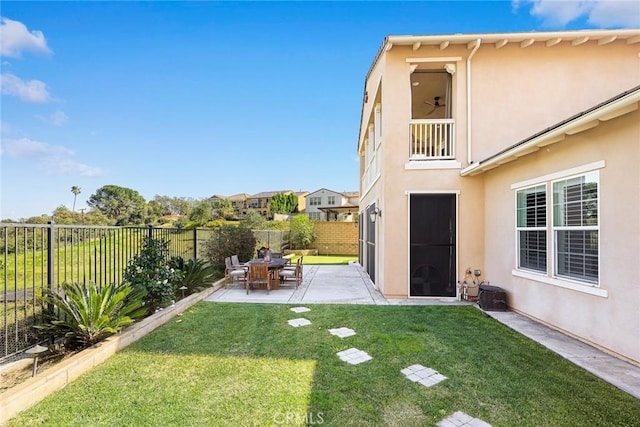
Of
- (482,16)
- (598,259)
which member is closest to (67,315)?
(598,259)

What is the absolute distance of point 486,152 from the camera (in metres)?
7.58

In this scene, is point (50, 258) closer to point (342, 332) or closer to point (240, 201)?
point (342, 332)

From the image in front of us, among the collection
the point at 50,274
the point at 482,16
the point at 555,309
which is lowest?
the point at 555,309

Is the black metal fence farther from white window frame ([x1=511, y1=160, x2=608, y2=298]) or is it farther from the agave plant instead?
white window frame ([x1=511, y1=160, x2=608, y2=298])

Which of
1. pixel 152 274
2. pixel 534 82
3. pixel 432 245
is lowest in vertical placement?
pixel 152 274

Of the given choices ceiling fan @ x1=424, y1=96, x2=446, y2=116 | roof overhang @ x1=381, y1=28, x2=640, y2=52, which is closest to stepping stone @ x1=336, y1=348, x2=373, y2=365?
roof overhang @ x1=381, y1=28, x2=640, y2=52

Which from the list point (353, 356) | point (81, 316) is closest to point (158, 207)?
point (81, 316)

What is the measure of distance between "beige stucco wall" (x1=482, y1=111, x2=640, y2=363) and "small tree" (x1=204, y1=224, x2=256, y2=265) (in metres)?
9.47

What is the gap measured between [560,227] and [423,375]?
3.71 metres

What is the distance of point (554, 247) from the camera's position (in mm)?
5148

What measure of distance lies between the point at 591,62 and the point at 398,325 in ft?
28.5

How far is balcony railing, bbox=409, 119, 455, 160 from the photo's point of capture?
7.64 meters

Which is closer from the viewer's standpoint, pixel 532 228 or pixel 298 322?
pixel 298 322

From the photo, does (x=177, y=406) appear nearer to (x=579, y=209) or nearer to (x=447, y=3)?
(x=579, y=209)
